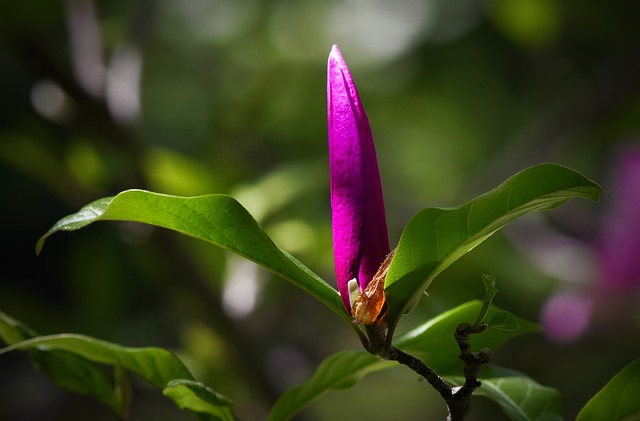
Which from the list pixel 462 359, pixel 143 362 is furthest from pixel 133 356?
pixel 462 359

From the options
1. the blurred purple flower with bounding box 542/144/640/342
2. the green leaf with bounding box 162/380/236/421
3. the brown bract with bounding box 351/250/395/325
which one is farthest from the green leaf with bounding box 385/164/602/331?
the blurred purple flower with bounding box 542/144/640/342

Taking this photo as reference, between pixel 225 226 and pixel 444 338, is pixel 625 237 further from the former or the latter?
pixel 225 226

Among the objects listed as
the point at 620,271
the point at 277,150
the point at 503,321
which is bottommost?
the point at 620,271

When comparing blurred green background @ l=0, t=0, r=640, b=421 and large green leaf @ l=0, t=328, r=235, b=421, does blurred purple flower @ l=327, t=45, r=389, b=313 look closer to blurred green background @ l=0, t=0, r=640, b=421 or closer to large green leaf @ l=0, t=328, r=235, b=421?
large green leaf @ l=0, t=328, r=235, b=421

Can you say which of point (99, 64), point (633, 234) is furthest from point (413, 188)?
point (99, 64)

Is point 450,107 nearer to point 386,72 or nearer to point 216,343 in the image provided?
point 386,72

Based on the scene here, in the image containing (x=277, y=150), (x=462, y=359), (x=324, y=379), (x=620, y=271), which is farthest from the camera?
(x=277, y=150)
